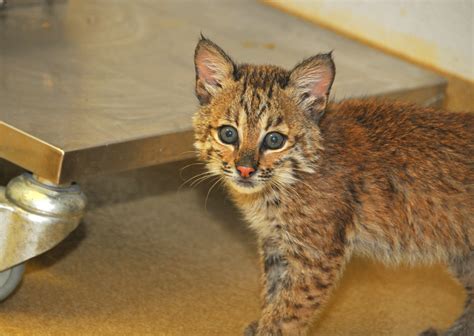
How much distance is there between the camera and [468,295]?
2807 mm

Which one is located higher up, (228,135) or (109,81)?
(228,135)

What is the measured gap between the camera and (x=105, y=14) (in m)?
3.92

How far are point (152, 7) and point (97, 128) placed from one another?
144cm

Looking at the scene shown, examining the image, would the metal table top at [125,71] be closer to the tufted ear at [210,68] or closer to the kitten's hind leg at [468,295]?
the tufted ear at [210,68]

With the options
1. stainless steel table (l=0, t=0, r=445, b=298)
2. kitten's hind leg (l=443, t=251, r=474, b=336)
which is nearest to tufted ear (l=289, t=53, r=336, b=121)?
stainless steel table (l=0, t=0, r=445, b=298)

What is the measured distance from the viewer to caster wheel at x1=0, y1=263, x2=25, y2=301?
272 cm

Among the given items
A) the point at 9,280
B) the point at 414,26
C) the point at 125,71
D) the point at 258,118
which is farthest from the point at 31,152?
the point at 414,26

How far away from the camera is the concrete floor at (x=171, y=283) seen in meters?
2.79

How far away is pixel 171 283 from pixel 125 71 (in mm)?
832

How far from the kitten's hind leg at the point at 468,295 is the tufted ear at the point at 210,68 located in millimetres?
906

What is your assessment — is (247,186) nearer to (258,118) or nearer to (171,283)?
(258,118)

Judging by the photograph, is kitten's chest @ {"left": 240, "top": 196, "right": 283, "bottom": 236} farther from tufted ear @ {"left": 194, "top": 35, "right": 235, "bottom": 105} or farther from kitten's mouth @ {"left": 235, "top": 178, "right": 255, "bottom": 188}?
tufted ear @ {"left": 194, "top": 35, "right": 235, "bottom": 105}

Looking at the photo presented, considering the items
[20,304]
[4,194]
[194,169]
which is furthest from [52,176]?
[194,169]

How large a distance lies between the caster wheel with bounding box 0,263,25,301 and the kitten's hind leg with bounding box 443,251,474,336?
1.34m
